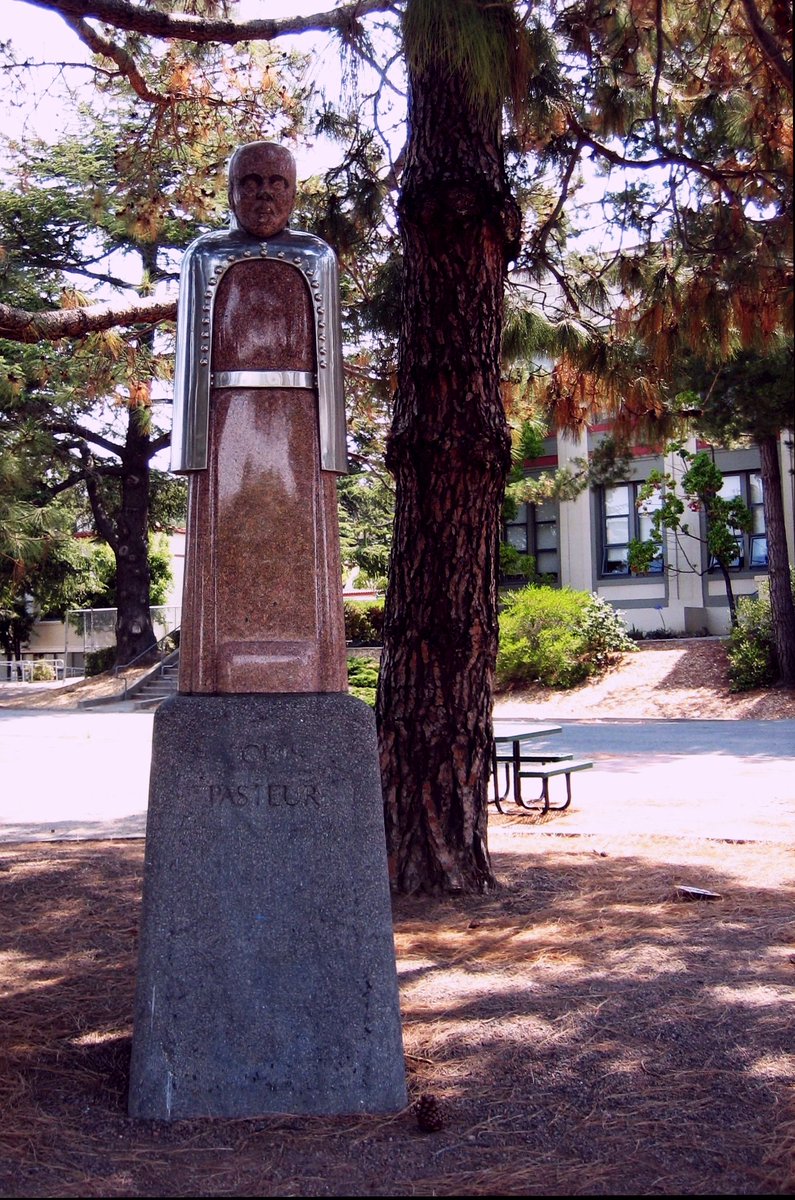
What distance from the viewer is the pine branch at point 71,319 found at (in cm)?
707

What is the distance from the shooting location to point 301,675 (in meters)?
4.07

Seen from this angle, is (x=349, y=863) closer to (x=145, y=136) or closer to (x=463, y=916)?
(x=463, y=916)

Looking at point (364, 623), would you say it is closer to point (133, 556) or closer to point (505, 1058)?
point (133, 556)

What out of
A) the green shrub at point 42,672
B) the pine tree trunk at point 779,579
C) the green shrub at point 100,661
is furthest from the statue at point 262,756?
the green shrub at point 42,672

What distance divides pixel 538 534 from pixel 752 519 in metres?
8.46

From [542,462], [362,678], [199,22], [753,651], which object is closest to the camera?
[199,22]

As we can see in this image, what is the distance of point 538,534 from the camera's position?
118 feet

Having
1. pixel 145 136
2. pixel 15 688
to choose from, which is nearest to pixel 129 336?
pixel 145 136

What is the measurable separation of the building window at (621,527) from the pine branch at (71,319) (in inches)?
1004

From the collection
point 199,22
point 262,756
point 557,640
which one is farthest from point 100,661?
point 262,756

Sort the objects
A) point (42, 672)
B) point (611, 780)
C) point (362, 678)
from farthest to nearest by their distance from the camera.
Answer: point (42, 672) < point (362, 678) < point (611, 780)

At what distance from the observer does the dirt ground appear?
10.9 feet

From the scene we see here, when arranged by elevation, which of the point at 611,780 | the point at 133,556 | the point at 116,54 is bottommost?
the point at 611,780

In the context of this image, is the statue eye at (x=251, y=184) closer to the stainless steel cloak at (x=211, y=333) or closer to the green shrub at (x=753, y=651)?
the stainless steel cloak at (x=211, y=333)
